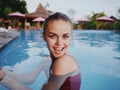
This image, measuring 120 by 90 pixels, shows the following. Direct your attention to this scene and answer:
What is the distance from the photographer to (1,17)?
102 feet

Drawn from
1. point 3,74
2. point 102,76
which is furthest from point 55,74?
point 102,76

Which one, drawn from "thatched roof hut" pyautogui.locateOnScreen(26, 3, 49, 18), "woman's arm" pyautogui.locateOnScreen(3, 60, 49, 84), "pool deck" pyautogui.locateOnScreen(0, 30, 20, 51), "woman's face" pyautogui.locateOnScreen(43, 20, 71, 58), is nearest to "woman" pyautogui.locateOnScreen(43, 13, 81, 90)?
"woman's face" pyautogui.locateOnScreen(43, 20, 71, 58)

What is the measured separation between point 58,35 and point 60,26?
0.05m

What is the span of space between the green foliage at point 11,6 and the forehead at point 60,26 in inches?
1187

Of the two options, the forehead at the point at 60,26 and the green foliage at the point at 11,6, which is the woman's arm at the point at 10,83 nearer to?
the forehead at the point at 60,26

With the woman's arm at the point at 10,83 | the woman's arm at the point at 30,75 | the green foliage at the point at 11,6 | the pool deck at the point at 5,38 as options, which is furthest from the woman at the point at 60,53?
the green foliage at the point at 11,6

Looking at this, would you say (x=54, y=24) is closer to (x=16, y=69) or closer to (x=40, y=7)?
(x=16, y=69)

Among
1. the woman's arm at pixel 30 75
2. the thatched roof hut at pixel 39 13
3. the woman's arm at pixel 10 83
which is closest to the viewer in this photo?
the woman's arm at pixel 10 83

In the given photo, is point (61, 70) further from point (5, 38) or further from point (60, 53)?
point (5, 38)

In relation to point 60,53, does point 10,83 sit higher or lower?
lower

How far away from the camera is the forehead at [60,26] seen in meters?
1.27

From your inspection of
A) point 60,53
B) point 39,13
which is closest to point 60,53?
point 60,53

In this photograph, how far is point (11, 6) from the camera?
3281 cm

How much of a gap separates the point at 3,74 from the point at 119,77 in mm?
4388
